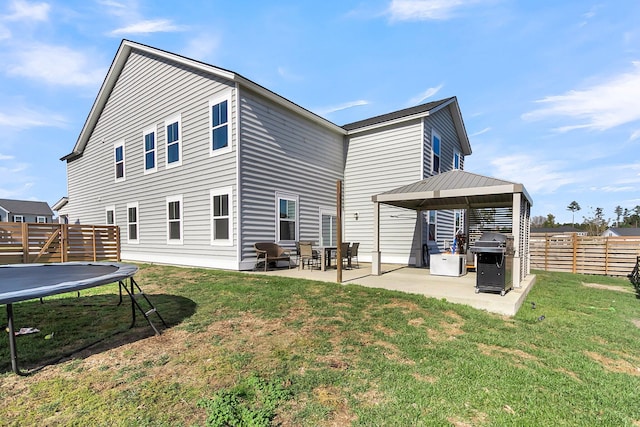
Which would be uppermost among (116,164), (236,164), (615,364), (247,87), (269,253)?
(247,87)

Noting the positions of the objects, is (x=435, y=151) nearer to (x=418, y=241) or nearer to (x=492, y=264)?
(x=418, y=241)

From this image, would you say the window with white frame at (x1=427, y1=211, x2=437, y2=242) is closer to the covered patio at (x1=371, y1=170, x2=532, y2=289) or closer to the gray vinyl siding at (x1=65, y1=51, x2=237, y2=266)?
the covered patio at (x1=371, y1=170, x2=532, y2=289)

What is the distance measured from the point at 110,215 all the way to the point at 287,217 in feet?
32.8

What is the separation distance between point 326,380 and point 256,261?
21.8 feet

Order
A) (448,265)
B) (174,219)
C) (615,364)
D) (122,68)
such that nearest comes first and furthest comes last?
(615,364) → (448,265) → (174,219) → (122,68)

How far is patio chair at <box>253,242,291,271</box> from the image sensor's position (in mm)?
9023

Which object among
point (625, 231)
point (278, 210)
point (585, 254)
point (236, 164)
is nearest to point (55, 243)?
point (236, 164)

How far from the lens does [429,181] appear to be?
333 inches

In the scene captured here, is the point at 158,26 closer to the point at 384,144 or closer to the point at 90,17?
the point at 90,17

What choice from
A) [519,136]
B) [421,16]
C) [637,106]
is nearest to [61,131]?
[421,16]

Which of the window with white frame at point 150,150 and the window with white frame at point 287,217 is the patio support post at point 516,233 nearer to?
the window with white frame at point 287,217

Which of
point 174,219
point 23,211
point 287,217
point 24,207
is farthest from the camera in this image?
point 24,207

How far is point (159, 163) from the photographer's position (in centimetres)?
1166

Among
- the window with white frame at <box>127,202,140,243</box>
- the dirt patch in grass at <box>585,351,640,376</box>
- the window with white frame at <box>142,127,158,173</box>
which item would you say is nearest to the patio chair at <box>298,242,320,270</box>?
the dirt patch in grass at <box>585,351,640,376</box>
